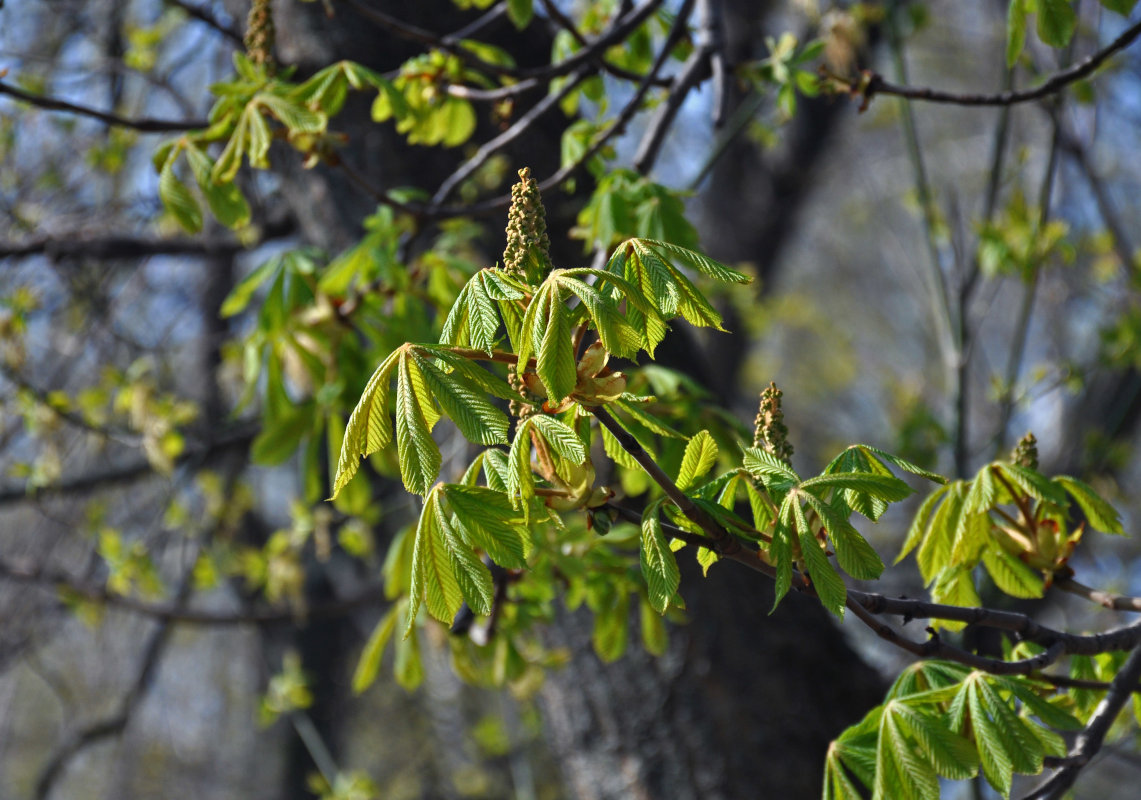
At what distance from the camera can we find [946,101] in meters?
1.56

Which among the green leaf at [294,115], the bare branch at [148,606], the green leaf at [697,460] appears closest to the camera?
the green leaf at [697,460]

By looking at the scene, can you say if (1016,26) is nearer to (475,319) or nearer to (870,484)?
(870,484)

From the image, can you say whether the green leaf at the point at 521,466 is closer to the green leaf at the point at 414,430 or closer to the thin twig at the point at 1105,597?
the green leaf at the point at 414,430

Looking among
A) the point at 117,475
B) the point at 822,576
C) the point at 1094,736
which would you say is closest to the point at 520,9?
the point at 822,576

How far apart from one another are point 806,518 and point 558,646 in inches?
52.3

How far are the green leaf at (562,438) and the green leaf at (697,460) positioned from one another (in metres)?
0.22

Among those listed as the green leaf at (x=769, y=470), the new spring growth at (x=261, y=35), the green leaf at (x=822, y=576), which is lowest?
the green leaf at (x=822, y=576)

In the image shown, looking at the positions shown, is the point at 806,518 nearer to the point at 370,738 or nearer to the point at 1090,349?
the point at 1090,349

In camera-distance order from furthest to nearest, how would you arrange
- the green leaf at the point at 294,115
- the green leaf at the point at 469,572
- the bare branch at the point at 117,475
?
the bare branch at the point at 117,475
the green leaf at the point at 294,115
the green leaf at the point at 469,572

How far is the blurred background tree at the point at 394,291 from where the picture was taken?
180cm

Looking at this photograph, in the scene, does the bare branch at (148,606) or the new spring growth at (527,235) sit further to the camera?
the bare branch at (148,606)

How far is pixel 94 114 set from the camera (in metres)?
1.64

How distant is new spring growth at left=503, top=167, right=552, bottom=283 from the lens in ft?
2.92

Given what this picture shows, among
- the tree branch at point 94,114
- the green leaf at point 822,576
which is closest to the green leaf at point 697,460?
the green leaf at point 822,576
